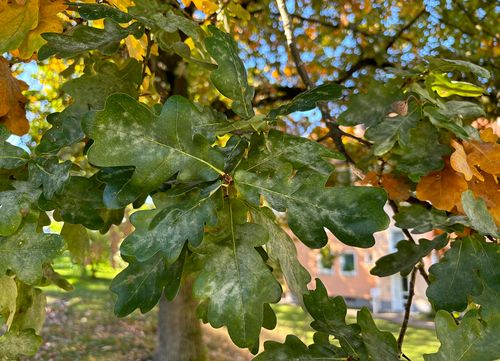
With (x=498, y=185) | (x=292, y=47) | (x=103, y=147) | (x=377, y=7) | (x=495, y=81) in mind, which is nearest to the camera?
(x=103, y=147)

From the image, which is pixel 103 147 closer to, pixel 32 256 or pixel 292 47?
pixel 32 256

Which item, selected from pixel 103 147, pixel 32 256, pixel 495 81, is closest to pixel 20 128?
pixel 32 256

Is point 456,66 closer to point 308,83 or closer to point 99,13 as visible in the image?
point 308,83

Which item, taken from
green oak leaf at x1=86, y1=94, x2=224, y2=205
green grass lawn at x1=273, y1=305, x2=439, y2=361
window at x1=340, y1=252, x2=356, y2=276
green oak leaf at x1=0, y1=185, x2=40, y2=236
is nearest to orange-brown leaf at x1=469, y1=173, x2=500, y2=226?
green oak leaf at x1=86, y1=94, x2=224, y2=205

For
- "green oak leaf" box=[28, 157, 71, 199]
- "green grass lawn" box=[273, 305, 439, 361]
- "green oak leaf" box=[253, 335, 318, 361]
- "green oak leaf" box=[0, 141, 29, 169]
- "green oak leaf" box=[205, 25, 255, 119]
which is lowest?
"green grass lawn" box=[273, 305, 439, 361]

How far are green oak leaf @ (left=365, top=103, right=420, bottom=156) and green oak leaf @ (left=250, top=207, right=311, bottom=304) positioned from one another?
0.86ft

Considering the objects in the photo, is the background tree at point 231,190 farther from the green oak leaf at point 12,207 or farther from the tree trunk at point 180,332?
the tree trunk at point 180,332

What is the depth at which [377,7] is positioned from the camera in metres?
5.06

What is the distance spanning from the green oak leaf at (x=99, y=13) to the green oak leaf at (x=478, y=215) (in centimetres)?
60

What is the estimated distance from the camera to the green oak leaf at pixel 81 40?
83cm

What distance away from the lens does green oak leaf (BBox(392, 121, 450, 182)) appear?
36.9 inches

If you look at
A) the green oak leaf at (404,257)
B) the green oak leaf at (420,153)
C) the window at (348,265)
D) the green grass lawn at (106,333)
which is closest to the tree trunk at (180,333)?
the green grass lawn at (106,333)

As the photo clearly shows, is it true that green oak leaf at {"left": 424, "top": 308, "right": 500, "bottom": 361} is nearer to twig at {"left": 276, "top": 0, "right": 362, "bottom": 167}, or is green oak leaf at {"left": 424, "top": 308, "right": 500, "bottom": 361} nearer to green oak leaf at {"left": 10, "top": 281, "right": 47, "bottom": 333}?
twig at {"left": 276, "top": 0, "right": 362, "bottom": 167}

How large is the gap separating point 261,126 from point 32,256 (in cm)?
39
